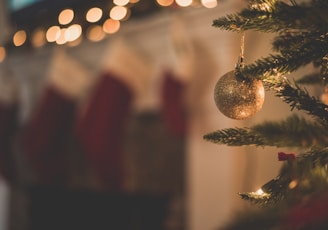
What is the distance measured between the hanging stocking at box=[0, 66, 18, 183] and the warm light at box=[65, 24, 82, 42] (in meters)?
0.60

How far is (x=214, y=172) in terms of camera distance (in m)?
1.61

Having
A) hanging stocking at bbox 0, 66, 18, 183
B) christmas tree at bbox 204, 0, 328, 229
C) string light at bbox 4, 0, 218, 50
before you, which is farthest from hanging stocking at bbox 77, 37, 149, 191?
christmas tree at bbox 204, 0, 328, 229

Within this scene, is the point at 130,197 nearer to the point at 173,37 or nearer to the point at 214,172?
the point at 214,172

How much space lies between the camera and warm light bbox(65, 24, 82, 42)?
1.72 metres

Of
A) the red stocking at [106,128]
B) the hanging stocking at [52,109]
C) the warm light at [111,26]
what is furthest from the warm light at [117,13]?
the hanging stocking at [52,109]

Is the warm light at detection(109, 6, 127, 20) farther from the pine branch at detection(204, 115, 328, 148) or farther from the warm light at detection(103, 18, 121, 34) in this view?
the pine branch at detection(204, 115, 328, 148)

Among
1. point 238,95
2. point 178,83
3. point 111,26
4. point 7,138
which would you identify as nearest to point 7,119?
point 7,138

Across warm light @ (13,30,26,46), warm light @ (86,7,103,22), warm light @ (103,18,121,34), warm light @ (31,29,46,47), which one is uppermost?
warm light @ (31,29,46,47)

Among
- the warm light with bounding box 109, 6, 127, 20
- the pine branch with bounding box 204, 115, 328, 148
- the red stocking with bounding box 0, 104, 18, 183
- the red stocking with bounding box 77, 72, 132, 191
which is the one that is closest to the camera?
the pine branch with bounding box 204, 115, 328, 148

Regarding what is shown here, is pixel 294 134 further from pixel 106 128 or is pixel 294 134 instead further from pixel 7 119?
pixel 7 119

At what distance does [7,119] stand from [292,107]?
6.69ft

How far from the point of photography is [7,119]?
2.21 m

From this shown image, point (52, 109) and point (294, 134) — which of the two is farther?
point (52, 109)

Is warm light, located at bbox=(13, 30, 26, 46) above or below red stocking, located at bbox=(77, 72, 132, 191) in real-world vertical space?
above
